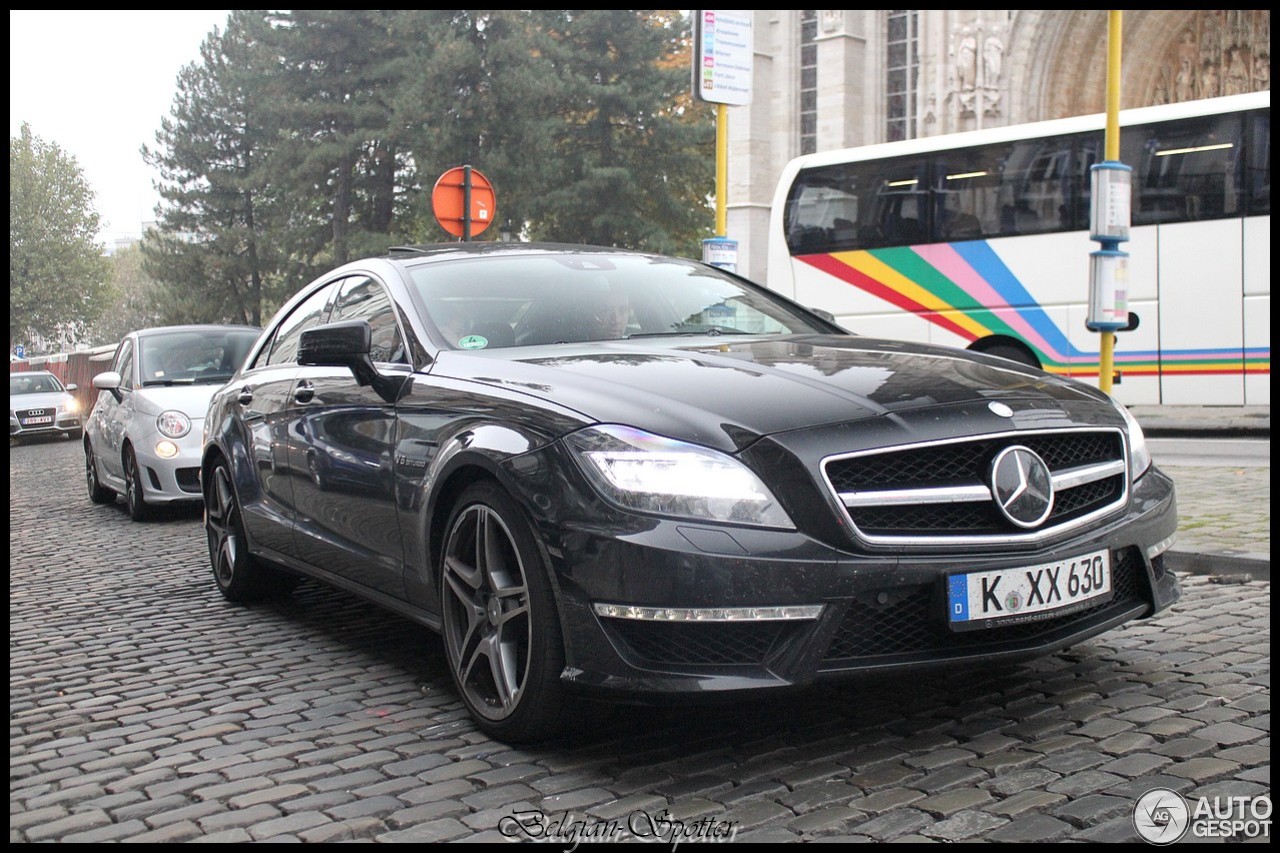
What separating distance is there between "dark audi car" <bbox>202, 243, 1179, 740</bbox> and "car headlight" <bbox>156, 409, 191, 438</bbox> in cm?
574

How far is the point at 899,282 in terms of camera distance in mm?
17484

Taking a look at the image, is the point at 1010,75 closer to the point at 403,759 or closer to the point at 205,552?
the point at 205,552

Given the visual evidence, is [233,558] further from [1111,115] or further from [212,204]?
[212,204]

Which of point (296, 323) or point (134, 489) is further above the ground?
point (296, 323)

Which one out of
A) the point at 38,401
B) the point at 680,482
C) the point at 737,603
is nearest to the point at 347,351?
the point at 680,482

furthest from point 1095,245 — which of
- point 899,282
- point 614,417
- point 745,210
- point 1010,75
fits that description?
point 745,210

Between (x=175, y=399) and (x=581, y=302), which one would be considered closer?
(x=581, y=302)

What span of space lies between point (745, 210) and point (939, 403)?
35236mm

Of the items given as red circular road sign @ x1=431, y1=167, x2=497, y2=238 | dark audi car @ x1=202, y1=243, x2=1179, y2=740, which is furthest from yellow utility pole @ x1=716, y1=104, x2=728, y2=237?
dark audi car @ x1=202, y1=243, x2=1179, y2=740

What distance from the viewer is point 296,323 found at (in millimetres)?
6258

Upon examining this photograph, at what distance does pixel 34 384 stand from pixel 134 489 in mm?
23694

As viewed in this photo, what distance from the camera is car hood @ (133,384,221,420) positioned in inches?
410

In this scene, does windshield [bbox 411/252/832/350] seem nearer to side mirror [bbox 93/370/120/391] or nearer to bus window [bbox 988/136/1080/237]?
side mirror [bbox 93/370/120/391]

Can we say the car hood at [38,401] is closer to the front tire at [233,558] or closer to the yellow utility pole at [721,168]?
Answer: the yellow utility pole at [721,168]
